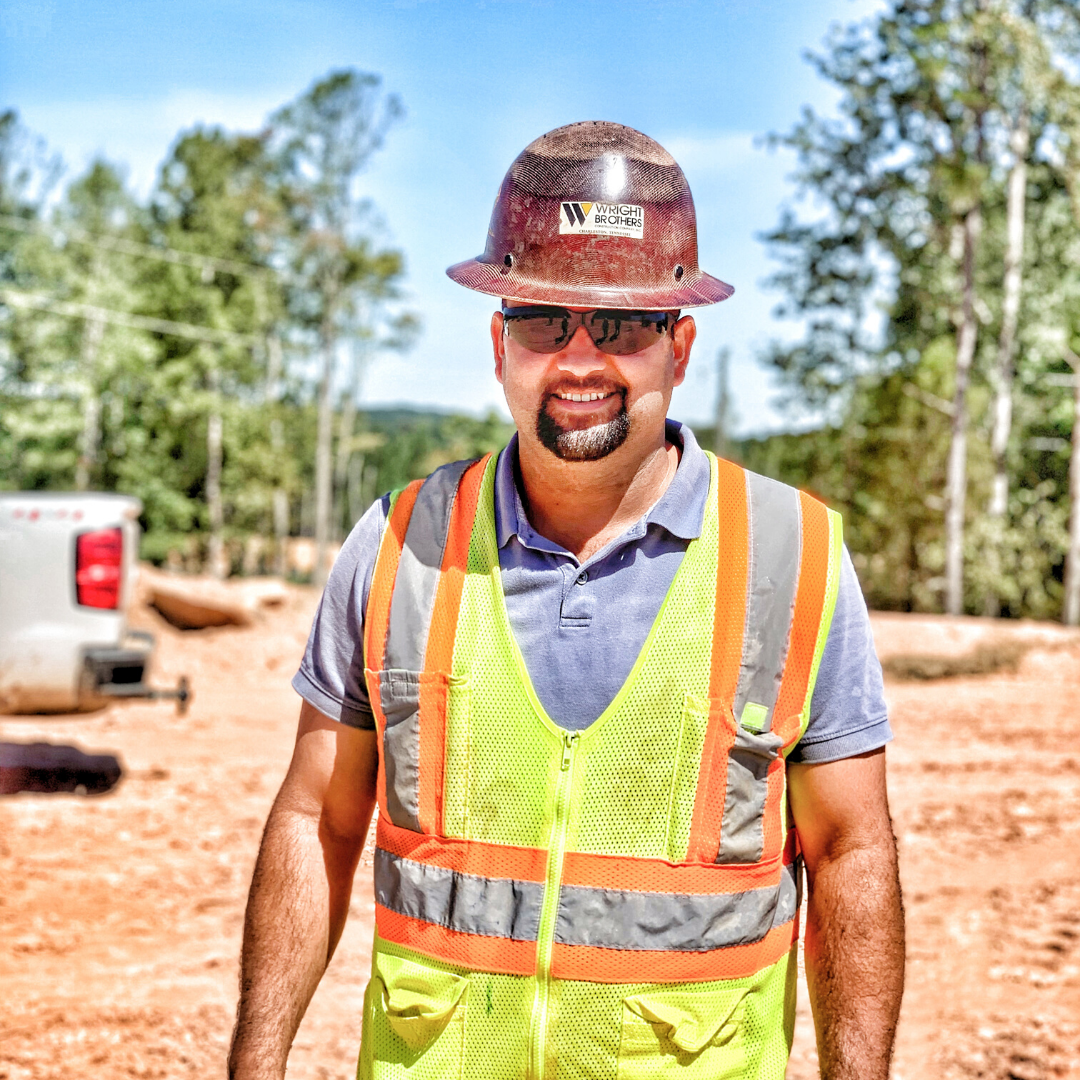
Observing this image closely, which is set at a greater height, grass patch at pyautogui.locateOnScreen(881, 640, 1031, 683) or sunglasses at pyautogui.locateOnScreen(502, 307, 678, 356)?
sunglasses at pyautogui.locateOnScreen(502, 307, 678, 356)

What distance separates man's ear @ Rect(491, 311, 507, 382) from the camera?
2455 mm

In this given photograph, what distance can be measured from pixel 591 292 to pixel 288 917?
Result: 1288mm

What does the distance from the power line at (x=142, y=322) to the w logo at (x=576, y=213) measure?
28.8 m

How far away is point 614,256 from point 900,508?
26.0 meters

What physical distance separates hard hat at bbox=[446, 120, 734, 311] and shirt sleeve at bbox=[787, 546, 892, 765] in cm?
68

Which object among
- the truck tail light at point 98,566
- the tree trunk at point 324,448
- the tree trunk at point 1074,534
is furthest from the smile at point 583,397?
the tree trunk at point 324,448

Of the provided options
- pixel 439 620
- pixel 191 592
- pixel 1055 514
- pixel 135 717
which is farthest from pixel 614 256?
pixel 1055 514

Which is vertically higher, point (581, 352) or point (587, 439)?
point (581, 352)

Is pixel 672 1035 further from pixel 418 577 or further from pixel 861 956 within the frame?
pixel 418 577

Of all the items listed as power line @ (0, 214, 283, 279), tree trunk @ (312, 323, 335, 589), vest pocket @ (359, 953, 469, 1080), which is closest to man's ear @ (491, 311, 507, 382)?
vest pocket @ (359, 953, 469, 1080)

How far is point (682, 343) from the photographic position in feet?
8.10

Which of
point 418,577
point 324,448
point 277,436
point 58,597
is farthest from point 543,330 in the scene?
point 277,436

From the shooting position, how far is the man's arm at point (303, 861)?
2.37 metres

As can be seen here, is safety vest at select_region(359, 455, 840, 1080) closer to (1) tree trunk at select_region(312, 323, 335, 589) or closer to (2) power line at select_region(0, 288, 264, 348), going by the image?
(2) power line at select_region(0, 288, 264, 348)
